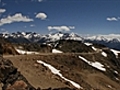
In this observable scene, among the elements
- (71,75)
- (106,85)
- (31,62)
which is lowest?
(106,85)

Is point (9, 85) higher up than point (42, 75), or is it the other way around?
point (9, 85)

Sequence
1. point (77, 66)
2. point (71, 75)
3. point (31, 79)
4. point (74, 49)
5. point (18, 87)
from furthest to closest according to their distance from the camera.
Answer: point (74, 49), point (77, 66), point (71, 75), point (31, 79), point (18, 87)

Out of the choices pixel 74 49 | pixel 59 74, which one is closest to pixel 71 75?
pixel 59 74

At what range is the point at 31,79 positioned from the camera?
50.2m

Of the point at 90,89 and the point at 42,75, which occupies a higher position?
the point at 42,75

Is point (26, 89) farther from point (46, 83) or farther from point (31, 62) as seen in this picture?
point (31, 62)

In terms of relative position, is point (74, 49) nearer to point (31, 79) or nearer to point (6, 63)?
point (31, 79)

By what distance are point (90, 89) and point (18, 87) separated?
36.7 m

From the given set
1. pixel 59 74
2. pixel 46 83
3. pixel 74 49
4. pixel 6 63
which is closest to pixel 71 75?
pixel 59 74

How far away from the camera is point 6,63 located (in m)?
40.7

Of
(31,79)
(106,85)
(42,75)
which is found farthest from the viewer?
(106,85)

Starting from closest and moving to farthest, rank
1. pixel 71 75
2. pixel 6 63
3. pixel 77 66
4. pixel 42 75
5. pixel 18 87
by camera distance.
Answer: pixel 18 87 → pixel 6 63 → pixel 42 75 → pixel 71 75 → pixel 77 66

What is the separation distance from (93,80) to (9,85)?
5123 cm

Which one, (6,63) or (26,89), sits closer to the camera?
(26,89)
